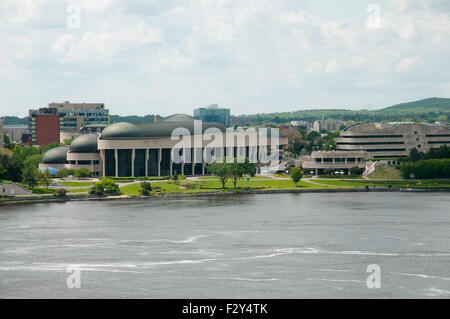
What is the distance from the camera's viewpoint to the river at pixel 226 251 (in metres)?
68.6

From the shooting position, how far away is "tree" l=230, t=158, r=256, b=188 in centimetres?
16188

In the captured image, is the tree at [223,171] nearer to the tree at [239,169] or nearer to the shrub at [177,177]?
the tree at [239,169]

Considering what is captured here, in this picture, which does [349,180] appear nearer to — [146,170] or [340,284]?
[146,170]

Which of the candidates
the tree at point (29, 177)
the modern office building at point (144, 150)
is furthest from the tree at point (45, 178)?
the modern office building at point (144, 150)

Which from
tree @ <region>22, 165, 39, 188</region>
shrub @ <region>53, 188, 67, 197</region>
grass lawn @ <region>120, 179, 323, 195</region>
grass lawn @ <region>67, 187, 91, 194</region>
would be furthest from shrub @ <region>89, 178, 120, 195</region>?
tree @ <region>22, 165, 39, 188</region>

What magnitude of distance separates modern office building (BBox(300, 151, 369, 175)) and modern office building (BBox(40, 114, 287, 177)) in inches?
877

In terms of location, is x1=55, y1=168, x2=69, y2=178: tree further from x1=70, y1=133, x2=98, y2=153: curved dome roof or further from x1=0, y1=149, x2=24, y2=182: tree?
x1=0, y1=149, x2=24, y2=182: tree

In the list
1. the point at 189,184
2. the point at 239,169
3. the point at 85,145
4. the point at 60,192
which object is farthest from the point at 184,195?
the point at 85,145

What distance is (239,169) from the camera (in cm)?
16300

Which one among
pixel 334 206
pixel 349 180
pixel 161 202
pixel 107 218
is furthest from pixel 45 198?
pixel 349 180

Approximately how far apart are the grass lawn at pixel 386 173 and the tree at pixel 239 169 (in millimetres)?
30291

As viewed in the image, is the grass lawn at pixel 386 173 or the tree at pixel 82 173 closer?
the tree at pixel 82 173

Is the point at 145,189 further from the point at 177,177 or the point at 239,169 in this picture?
the point at 239,169
